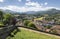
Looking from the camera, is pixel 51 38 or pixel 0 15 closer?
pixel 51 38

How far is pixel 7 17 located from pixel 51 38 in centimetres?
4761

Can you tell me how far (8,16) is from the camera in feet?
188

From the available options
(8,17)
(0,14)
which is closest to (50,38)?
(8,17)

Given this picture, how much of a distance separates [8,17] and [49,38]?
47114 mm

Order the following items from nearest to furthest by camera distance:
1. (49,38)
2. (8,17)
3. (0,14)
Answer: (49,38)
(8,17)
(0,14)

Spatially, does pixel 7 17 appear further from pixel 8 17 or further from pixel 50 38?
pixel 50 38

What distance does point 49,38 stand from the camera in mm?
10758

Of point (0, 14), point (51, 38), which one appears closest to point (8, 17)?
point (0, 14)

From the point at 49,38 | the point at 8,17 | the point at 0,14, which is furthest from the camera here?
the point at 0,14

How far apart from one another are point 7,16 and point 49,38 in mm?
47789

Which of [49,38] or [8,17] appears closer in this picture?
[49,38]

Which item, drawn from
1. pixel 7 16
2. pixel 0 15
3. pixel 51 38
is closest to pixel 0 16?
pixel 0 15

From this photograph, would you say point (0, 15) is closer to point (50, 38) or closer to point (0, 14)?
point (0, 14)

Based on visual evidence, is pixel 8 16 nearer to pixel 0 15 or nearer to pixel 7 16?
pixel 7 16
